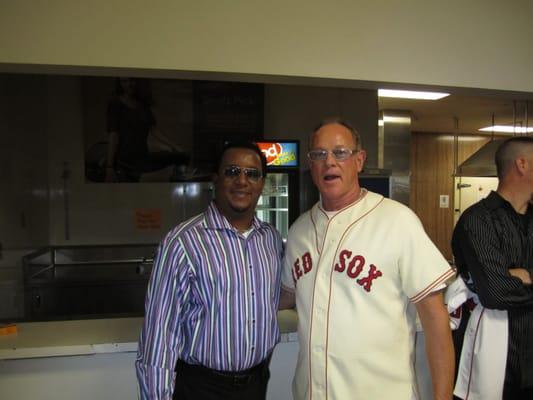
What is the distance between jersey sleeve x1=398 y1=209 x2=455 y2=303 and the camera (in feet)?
3.80

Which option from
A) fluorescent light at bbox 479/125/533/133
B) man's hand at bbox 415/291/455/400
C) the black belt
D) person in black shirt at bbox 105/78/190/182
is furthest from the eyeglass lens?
fluorescent light at bbox 479/125/533/133

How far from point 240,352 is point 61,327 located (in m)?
1.03

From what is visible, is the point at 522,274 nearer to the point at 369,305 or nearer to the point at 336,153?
the point at 369,305

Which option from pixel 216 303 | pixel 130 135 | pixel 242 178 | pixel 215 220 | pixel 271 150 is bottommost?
pixel 216 303

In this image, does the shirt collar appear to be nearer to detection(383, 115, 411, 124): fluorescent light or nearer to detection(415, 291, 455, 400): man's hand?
detection(415, 291, 455, 400): man's hand

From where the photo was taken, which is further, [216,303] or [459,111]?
[459,111]

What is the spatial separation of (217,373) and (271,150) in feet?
8.93

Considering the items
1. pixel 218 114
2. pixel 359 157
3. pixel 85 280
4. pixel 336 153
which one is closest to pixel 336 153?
pixel 336 153

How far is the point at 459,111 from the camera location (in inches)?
198

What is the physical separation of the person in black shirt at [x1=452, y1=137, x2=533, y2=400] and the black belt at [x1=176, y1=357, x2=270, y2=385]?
2.87 ft

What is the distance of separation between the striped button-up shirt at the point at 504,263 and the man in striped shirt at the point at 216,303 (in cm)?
77

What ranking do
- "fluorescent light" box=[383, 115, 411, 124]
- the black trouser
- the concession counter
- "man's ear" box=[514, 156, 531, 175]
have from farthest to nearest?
"fluorescent light" box=[383, 115, 411, 124] → the concession counter → "man's ear" box=[514, 156, 531, 175] → the black trouser

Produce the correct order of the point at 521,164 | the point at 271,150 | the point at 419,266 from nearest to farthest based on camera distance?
the point at 419,266, the point at 521,164, the point at 271,150

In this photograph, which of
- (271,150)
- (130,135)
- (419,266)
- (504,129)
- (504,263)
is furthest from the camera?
(504,129)
